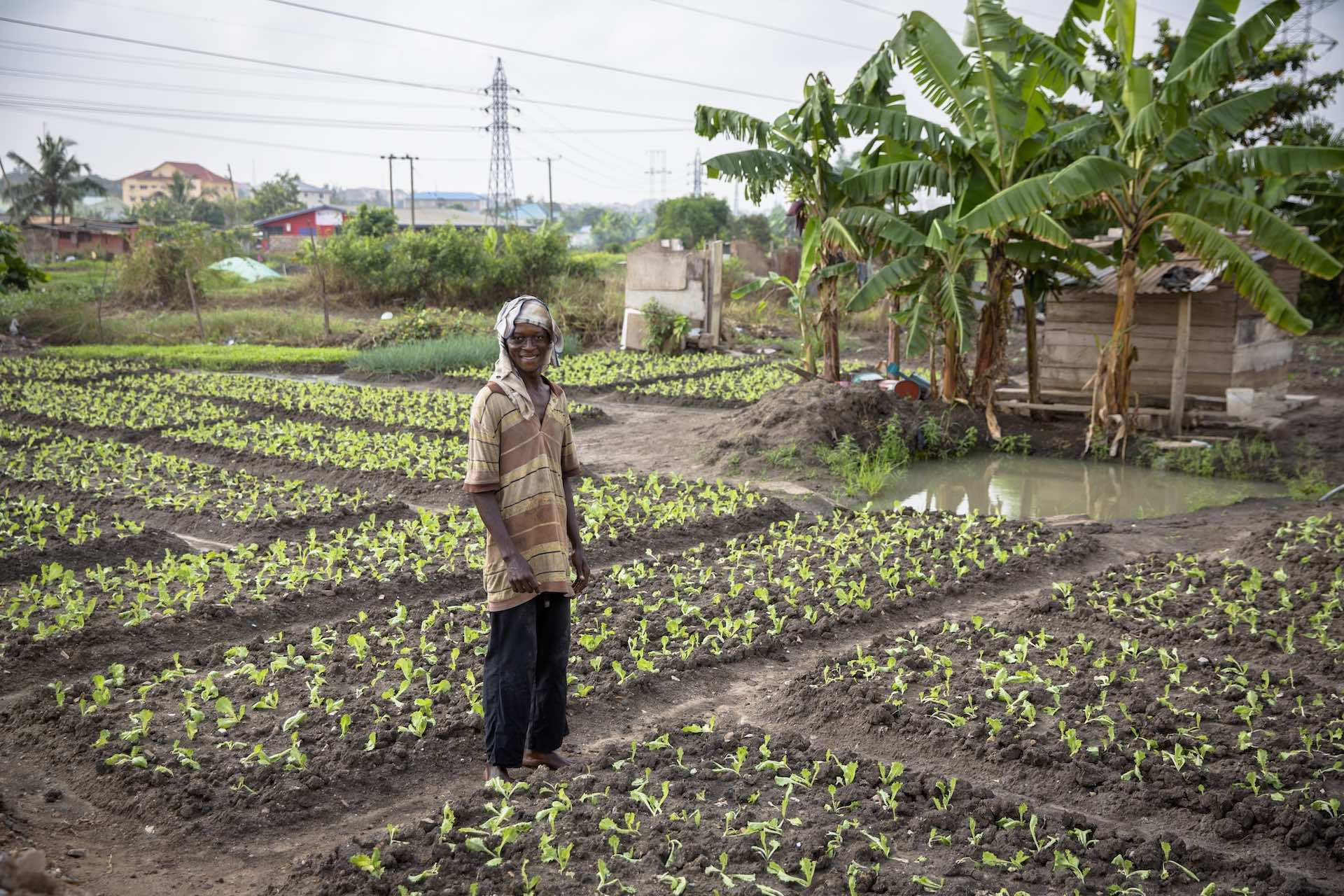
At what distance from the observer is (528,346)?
13.7ft

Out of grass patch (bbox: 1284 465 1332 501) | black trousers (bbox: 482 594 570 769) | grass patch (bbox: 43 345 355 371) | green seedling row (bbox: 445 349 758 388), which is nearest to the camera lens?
A: black trousers (bbox: 482 594 570 769)

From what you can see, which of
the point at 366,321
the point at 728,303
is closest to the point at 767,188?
the point at 728,303

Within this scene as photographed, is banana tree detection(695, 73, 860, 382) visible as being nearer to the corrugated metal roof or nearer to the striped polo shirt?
the corrugated metal roof

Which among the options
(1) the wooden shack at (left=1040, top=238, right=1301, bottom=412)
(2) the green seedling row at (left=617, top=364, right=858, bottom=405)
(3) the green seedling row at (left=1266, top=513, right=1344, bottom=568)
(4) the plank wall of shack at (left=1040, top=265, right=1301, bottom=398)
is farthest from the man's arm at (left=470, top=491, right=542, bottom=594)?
(2) the green seedling row at (left=617, top=364, right=858, bottom=405)

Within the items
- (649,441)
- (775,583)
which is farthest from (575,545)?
(649,441)

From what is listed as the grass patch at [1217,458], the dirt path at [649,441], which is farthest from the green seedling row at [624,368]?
the grass patch at [1217,458]

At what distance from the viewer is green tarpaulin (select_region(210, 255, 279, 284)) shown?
119 feet

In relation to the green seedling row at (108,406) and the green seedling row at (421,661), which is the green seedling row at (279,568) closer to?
the green seedling row at (421,661)

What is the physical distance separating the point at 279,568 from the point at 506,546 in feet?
13.0

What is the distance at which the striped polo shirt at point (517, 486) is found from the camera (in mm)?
4102

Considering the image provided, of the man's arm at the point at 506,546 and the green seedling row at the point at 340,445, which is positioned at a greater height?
the man's arm at the point at 506,546

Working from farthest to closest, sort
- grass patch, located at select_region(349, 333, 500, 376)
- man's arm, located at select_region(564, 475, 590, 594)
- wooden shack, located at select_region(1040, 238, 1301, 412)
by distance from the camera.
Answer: grass patch, located at select_region(349, 333, 500, 376) → wooden shack, located at select_region(1040, 238, 1301, 412) → man's arm, located at select_region(564, 475, 590, 594)

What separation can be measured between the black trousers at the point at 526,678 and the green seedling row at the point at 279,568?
3046 mm

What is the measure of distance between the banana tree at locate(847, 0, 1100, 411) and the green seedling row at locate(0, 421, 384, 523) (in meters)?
7.99
